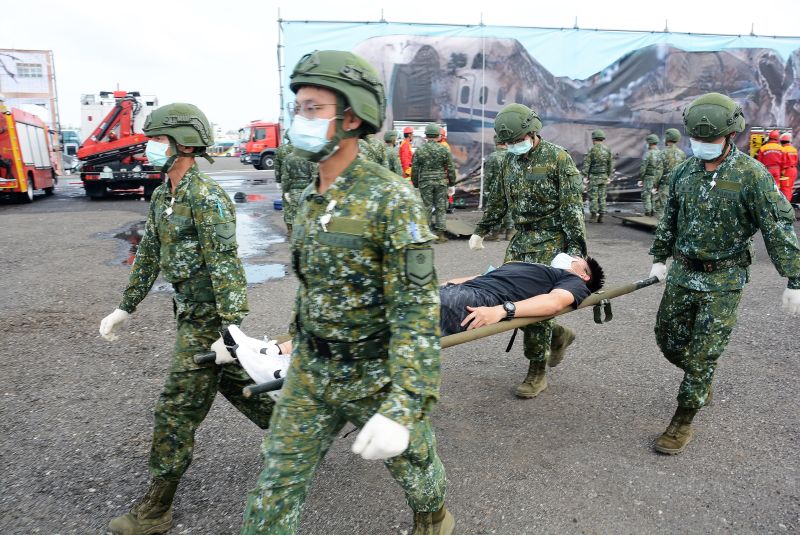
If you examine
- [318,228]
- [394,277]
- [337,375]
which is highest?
[318,228]

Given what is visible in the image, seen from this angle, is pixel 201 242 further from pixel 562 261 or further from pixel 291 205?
pixel 291 205

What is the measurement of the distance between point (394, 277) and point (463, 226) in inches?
397

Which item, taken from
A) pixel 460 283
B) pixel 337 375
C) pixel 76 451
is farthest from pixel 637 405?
→ pixel 76 451

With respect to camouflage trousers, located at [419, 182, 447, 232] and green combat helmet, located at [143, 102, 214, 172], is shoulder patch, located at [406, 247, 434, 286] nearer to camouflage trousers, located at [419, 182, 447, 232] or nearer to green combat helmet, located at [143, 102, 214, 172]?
green combat helmet, located at [143, 102, 214, 172]

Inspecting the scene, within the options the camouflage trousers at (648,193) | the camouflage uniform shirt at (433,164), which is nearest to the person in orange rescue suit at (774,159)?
the camouflage trousers at (648,193)

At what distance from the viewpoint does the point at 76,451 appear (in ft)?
11.7

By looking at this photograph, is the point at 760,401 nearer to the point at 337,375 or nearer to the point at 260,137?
the point at 337,375

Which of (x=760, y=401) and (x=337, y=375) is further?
(x=760, y=401)

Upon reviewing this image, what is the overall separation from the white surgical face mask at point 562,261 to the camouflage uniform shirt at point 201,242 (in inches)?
88.2

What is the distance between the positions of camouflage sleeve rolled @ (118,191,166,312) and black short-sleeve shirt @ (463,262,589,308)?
6.34ft

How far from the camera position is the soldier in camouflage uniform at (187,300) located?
9.26ft

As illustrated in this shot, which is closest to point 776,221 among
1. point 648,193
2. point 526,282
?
point 526,282

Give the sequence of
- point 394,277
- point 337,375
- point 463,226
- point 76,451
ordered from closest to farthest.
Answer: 1. point 394,277
2. point 337,375
3. point 76,451
4. point 463,226

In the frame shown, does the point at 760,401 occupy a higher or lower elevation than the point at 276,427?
lower
